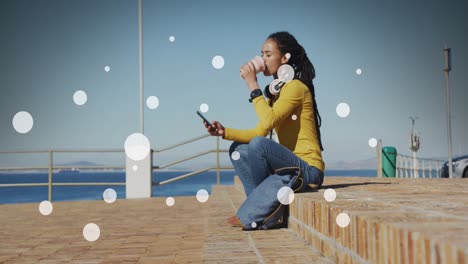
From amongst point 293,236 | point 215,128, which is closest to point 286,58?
point 215,128

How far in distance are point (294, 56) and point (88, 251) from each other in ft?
5.39

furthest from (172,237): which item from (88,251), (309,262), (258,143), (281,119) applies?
(309,262)

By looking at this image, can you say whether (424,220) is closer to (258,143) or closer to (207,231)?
(258,143)

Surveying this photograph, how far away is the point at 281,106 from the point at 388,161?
659 cm

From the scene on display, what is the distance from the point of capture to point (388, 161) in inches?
335

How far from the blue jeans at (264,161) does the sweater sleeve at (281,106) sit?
103mm
